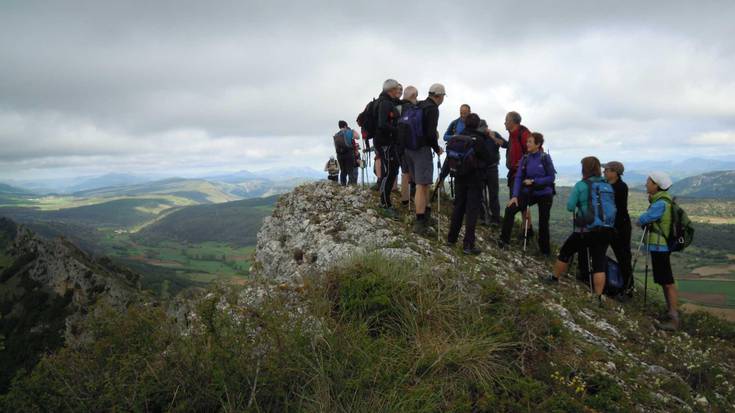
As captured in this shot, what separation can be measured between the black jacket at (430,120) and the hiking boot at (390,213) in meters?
2.47

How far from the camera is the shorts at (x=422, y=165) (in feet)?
27.6

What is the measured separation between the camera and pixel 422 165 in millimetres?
8406

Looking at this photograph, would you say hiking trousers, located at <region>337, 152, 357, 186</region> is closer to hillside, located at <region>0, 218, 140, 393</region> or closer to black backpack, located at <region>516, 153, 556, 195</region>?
black backpack, located at <region>516, 153, 556, 195</region>

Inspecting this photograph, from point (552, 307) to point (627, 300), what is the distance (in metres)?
4.13

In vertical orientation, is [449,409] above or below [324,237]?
below

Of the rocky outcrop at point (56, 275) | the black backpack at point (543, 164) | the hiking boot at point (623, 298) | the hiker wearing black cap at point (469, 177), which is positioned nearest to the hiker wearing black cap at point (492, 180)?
the black backpack at point (543, 164)

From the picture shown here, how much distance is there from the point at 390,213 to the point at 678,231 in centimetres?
635

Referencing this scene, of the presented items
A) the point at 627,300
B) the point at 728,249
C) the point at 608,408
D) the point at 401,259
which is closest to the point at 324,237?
the point at 401,259

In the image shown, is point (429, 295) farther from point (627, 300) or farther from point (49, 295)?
point (49, 295)

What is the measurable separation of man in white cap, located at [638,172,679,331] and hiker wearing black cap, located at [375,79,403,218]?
5.63 m

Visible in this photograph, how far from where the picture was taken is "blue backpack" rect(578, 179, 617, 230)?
7035mm

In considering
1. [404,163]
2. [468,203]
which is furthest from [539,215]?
[404,163]

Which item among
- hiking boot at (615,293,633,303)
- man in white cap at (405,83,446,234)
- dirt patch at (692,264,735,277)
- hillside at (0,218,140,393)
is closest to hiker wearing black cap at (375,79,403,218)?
man in white cap at (405,83,446,234)

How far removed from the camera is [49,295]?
199ft
